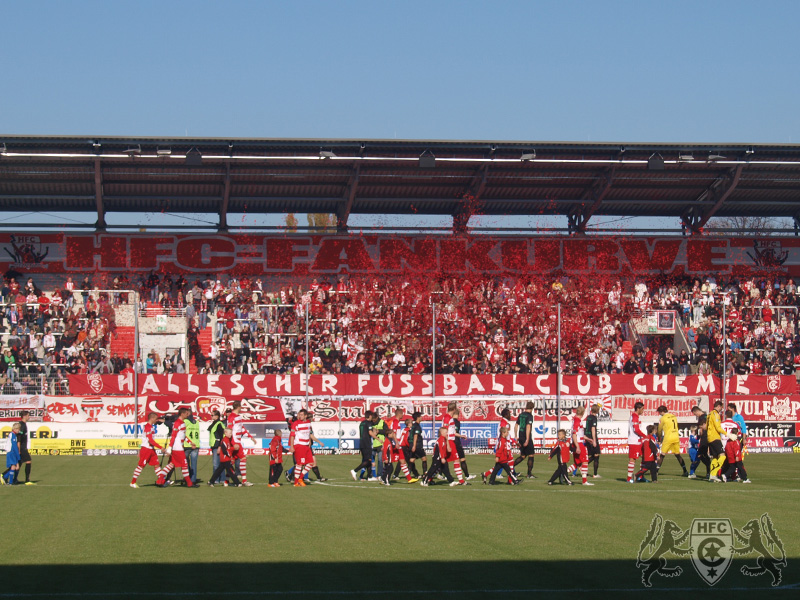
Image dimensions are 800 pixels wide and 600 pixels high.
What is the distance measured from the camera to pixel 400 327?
145 ft

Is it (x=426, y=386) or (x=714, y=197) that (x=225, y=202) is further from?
(x=714, y=197)

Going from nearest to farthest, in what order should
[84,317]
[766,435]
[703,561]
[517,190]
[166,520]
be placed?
[703,561]
[166,520]
[766,435]
[84,317]
[517,190]

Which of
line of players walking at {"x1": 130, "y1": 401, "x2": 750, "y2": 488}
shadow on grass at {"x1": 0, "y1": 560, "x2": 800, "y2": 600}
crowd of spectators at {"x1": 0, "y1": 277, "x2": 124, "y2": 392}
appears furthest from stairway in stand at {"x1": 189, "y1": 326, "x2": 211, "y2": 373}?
shadow on grass at {"x1": 0, "y1": 560, "x2": 800, "y2": 600}

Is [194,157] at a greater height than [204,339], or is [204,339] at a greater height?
[194,157]

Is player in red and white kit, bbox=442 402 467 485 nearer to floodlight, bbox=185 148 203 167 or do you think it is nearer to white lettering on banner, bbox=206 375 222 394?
white lettering on banner, bbox=206 375 222 394

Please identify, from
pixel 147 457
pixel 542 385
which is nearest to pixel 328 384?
pixel 542 385

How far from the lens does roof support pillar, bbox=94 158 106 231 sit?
46.3 meters

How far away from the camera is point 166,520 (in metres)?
15.7

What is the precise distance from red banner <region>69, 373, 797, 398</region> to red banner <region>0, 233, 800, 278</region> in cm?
1143

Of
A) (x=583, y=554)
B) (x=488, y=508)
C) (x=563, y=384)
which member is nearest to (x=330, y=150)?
(x=563, y=384)

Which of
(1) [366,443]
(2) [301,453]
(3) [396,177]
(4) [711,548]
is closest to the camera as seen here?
(4) [711,548]

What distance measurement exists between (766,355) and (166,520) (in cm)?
3628

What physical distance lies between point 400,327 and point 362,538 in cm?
3096

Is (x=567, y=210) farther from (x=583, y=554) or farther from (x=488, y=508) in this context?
(x=583, y=554)
